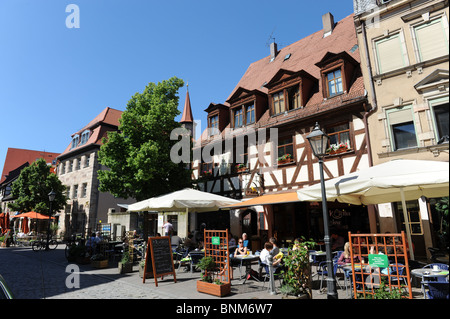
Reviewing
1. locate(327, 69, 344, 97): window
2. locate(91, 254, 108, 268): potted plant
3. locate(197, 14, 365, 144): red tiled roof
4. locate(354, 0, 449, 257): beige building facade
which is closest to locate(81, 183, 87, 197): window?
locate(197, 14, 365, 144): red tiled roof

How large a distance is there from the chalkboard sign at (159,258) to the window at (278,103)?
9557mm

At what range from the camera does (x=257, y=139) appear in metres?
15.6

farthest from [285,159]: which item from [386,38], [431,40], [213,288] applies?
[213,288]

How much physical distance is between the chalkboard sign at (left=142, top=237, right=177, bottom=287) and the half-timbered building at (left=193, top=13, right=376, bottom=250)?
4.44 m

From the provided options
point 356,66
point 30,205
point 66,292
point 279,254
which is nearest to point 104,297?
point 66,292

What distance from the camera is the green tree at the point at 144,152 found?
14.7 metres

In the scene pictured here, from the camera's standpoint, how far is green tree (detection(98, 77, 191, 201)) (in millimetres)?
14720

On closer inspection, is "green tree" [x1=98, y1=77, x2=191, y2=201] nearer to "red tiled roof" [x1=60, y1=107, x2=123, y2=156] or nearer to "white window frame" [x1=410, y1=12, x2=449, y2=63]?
"white window frame" [x1=410, y1=12, x2=449, y2=63]

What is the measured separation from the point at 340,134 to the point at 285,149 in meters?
2.83

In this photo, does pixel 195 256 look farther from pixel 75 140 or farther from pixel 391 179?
pixel 75 140

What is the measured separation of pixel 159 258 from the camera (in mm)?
8320

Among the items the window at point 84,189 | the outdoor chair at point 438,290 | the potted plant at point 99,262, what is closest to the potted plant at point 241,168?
the potted plant at point 99,262

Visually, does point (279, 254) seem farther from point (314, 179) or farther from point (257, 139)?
point (257, 139)
